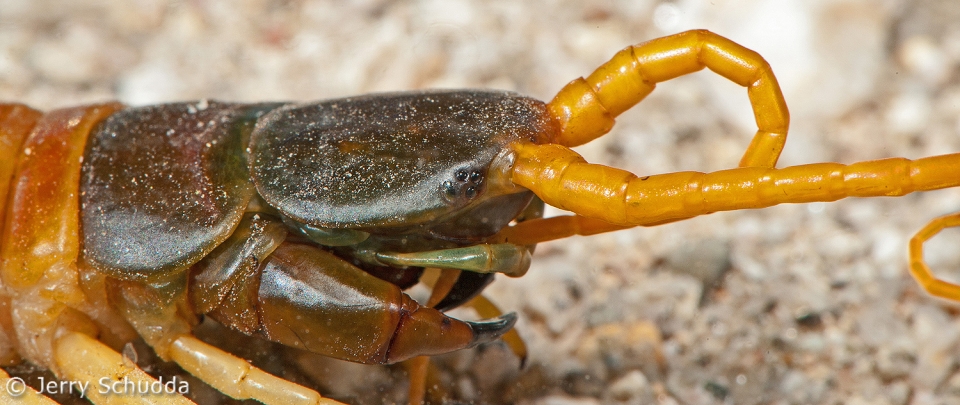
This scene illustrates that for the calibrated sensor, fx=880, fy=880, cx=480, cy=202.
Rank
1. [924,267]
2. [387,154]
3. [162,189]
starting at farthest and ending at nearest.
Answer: [924,267] < [162,189] < [387,154]

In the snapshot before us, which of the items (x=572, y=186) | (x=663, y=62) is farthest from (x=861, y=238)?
(x=572, y=186)

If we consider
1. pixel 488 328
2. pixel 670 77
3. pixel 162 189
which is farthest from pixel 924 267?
pixel 162 189

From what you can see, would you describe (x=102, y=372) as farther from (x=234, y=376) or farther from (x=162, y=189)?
(x=162, y=189)

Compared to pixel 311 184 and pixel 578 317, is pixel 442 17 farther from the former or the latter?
pixel 311 184

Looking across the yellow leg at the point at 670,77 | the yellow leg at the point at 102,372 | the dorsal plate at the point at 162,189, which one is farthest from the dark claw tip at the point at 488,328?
the yellow leg at the point at 102,372

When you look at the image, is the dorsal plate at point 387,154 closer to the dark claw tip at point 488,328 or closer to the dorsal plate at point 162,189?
the dorsal plate at point 162,189

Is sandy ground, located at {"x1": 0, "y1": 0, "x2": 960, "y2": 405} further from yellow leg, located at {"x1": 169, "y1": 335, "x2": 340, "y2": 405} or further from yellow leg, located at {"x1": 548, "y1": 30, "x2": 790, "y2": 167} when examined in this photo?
yellow leg, located at {"x1": 548, "y1": 30, "x2": 790, "y2": 167}
